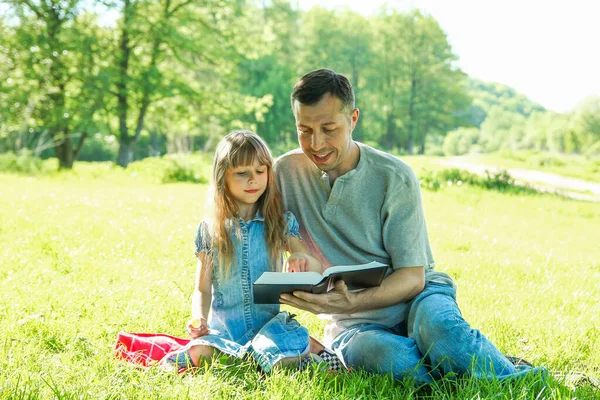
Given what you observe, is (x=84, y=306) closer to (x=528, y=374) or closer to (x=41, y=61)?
(x=528, y=374)

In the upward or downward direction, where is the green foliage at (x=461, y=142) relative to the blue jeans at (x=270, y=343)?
upward

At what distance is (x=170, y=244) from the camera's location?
6367 mm

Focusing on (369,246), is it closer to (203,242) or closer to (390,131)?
(203,242)

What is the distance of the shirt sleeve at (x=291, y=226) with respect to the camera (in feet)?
11.0

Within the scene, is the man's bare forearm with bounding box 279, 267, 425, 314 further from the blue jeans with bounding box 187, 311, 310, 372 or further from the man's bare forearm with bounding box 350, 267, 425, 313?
the blue jeans with bounding box 187, 311, 310, 372

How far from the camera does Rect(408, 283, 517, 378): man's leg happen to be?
282cm

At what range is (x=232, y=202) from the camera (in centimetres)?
342

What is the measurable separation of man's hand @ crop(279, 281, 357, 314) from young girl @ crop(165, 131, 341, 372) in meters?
0.29

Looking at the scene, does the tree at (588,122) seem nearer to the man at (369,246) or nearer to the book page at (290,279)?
the man at (369,246)

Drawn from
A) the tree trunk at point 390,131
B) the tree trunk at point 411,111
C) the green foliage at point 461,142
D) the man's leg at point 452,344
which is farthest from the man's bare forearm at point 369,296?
the green foliage at point 461,142

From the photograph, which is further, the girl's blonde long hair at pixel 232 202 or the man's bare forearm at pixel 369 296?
the girl's blonde long hair at pixel 232 202

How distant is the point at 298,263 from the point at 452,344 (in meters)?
0.86

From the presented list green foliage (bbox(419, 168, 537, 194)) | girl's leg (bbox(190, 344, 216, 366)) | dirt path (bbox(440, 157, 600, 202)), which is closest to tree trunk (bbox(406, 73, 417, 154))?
dirt path (bbox(440, 157, 600, 202))

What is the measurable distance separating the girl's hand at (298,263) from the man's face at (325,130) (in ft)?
1.58
